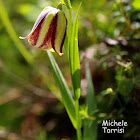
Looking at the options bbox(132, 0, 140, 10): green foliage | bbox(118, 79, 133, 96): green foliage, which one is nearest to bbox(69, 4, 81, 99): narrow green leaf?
bbox(118, 79, 133, 96): green foliage

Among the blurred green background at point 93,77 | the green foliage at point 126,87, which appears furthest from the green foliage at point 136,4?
the green foliage at point 126,87

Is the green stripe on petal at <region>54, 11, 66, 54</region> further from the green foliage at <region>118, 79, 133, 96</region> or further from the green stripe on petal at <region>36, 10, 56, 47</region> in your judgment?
the green foliage at <region>118, 79, 133, 96</region>

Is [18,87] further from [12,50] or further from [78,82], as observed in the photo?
[78,82]

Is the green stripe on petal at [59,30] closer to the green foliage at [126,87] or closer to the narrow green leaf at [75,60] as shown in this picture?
the narrow green leaf at [75,60]

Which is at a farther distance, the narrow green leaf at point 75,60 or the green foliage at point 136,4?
the green foliage at point 136,4

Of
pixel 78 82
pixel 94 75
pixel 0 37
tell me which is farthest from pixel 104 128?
pixel 0 37

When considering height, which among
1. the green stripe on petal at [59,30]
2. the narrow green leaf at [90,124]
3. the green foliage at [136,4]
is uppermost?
the green foliage at [136,4]
